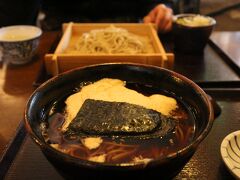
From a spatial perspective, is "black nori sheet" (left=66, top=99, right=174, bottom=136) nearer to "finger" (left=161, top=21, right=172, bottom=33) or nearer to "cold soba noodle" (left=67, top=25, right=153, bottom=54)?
"cold soba noodle" (left=67, top=25, right=153, bottom=54)

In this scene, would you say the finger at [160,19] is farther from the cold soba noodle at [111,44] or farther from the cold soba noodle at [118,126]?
the cold soba noodle at [118,126]

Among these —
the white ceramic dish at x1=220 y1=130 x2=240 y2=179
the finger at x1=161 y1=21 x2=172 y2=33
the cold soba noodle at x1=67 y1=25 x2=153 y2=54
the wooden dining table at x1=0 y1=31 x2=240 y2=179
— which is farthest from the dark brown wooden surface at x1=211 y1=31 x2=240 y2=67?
the white ceramic dish at x1=220 y1=130 x2=240 y2=179

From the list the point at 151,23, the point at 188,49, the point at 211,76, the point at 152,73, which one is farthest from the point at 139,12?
the point at 152,73

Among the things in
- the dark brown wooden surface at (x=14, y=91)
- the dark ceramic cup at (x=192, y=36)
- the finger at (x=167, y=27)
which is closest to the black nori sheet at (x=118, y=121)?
the dark brown wooden surface at (x=14, y=91)

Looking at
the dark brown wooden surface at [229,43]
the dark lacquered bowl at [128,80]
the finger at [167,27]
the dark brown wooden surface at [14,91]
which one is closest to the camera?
the dark lacquered bowl at [128,80]

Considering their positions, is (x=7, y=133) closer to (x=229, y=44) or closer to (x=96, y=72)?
(x=96, y=72)

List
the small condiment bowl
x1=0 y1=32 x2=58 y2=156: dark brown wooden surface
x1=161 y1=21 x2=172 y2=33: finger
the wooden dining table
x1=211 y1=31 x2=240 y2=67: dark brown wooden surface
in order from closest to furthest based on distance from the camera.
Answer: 1. the wooden dining table
2. x1=0 y1=32 x2=58 y2=156: dark brown wooden surface
3. the small condiment bowl
4. x1=211 y1=31 x2=240 y2=67: dark brown wooden surface
5. x1=161 y1=21 x2=172 y2=33: finger

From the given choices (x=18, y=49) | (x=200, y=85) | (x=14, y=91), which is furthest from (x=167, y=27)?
(x=14, y=91)
